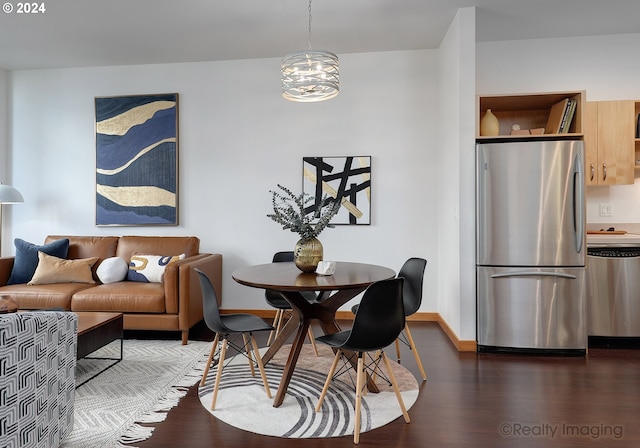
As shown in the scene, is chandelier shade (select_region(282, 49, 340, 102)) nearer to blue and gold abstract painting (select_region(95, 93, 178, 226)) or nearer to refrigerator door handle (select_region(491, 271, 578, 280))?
refrigerator door handle (select_region(491, 271, 578, 280))

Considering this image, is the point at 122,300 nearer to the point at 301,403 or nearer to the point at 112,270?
the point at 112,270

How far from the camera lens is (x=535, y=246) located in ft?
11.0

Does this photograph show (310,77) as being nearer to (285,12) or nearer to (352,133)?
(285,12)

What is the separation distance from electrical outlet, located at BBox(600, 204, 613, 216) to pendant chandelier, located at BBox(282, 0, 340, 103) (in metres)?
2.97

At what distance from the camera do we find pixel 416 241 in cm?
442

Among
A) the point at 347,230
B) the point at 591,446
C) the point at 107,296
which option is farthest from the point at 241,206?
the point at 591,446

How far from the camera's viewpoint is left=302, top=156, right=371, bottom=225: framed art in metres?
4.45

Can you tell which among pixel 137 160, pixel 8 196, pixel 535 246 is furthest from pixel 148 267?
pixel 535 246

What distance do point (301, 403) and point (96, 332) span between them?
1.53 metres

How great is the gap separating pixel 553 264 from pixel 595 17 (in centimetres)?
223

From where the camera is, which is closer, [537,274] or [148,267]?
[537,274]

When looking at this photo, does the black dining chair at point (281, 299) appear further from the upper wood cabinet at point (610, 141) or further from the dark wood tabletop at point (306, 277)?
the upper wood cabinet at point (610, 141)

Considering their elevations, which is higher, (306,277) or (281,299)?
(306,277)

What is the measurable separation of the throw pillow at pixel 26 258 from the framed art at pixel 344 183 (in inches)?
104
